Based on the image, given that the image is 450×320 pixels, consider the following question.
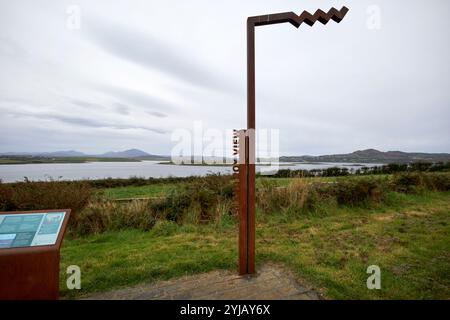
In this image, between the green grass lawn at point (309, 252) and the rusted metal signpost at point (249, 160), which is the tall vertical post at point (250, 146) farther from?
the green grass lawn at point (309, 252)

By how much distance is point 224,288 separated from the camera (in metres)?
2.94

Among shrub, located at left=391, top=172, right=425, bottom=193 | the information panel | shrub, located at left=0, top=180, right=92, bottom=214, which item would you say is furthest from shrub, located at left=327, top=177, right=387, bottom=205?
shrub, located at left=0, top=180, right=92, bottom=214

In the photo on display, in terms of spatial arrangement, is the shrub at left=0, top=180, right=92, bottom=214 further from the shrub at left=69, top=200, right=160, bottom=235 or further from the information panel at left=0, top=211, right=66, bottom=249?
the information panel at left=0, top=211, right=66, bottom=249

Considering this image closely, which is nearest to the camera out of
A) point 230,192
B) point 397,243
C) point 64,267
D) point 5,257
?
point 5,257

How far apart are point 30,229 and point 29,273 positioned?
1.40 feet

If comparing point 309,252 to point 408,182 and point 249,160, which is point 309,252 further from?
point 408,182

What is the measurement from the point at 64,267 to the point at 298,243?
156 inches

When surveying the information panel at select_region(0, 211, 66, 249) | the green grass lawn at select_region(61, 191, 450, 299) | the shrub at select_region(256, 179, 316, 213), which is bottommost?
the green grass lawn at select_region(61, 191, 450, 299)

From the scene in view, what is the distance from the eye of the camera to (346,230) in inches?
212

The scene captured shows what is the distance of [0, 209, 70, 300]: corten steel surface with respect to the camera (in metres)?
2.20

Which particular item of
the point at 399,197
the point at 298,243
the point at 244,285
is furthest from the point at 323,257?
the point at 399,197

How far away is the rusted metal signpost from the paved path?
0.27m
